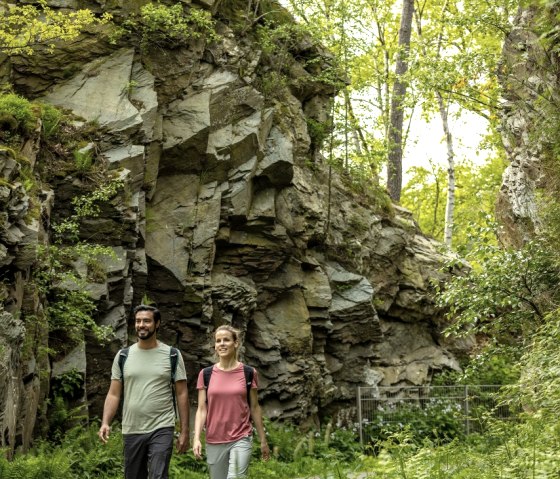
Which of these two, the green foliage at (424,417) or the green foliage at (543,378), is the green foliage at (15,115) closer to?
the green foliage at (543,378)

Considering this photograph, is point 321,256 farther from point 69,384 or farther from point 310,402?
point 69,384

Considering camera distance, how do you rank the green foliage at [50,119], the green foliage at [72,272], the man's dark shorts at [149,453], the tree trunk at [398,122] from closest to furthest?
the man's dark shorts at [149,453], the green foliage at [72,272], the green foliage at [50,119], the tree trunk at [398,122]

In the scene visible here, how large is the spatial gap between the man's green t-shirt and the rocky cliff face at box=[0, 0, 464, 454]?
4.07 m

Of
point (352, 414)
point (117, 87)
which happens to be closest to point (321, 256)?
point (352, 414)

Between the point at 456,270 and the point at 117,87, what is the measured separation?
1347 cm

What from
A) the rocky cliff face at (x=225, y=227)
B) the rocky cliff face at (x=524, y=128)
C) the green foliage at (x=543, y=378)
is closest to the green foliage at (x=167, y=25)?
the rocky cliff face at (x=225, y=227)

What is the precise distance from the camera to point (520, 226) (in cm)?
1688

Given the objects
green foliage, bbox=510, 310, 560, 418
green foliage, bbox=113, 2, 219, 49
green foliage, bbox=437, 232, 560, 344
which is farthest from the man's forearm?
green foliage, bbox=113, 2, 219, 49

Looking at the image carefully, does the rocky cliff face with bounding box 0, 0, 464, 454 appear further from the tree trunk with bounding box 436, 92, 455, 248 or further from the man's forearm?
the tree trunk with bounding box 436, 92, 455, 248

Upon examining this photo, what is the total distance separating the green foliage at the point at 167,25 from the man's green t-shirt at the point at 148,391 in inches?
424

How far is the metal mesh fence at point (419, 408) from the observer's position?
2067 centimetres

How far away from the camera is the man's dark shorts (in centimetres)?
707

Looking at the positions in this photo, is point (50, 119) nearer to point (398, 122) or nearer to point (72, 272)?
point (72, 272)

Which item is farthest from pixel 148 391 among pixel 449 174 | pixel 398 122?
pixel 449 174
